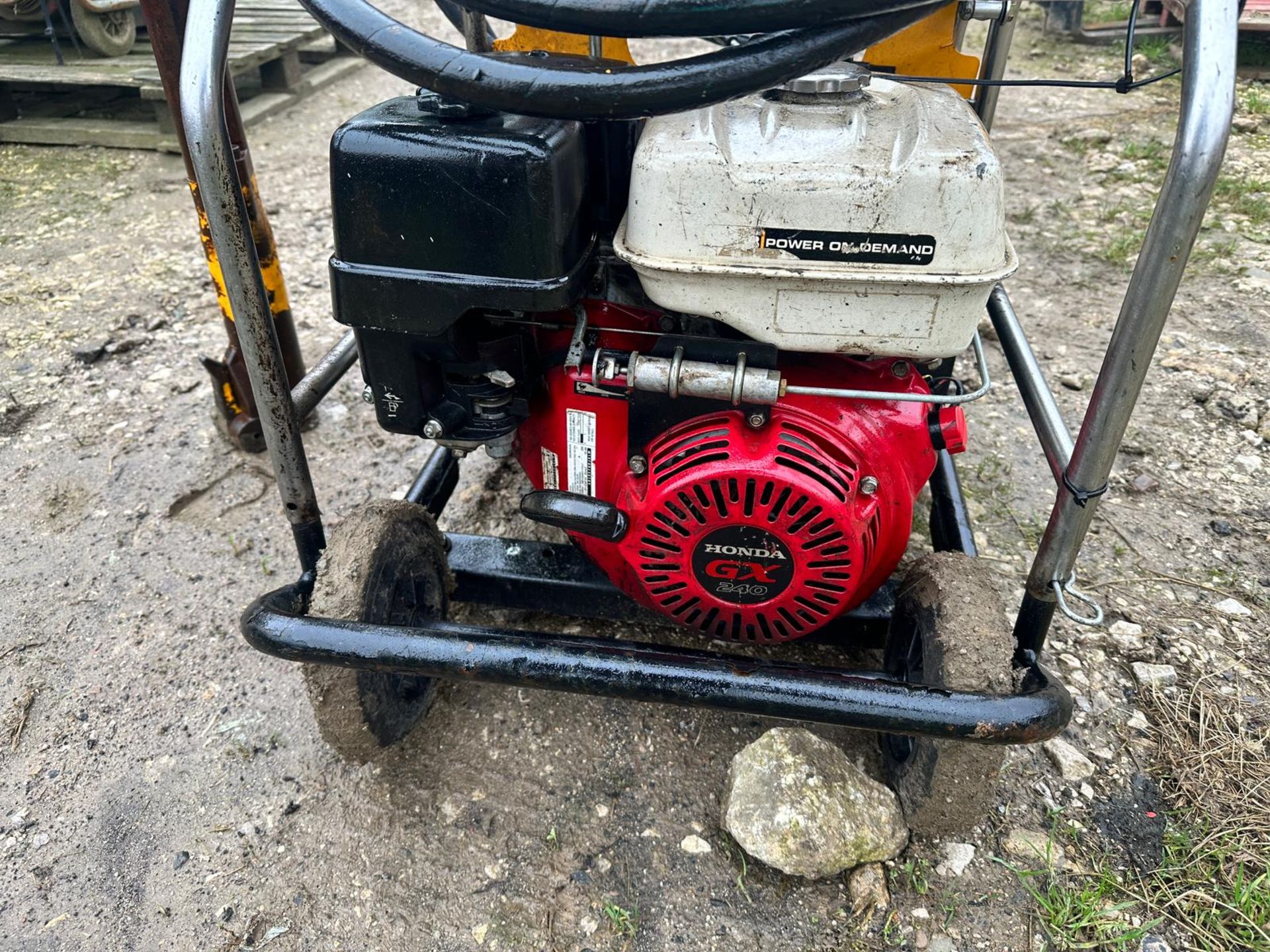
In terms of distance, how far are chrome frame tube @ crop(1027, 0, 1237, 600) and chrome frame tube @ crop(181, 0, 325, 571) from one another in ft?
3.71

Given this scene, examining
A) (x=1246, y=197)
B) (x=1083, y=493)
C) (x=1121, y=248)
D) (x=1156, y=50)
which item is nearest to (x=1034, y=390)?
(x=1083, y=493)

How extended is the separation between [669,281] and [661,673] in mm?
538

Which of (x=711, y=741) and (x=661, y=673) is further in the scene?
(x=711, y=741)

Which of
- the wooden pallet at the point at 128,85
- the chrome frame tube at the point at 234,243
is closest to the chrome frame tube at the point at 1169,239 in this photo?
the chrome frame tube at the point at 234,243

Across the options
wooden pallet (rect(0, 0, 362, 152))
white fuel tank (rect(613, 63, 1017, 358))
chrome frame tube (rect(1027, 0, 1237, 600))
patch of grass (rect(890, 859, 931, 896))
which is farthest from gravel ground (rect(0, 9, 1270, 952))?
wooden pallet (rect(0, 0, 362, 152))

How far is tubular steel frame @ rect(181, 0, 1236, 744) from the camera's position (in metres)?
1.00

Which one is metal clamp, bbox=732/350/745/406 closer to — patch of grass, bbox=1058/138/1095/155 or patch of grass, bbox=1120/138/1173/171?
patch of grass, bbox=1120/138/1173/171

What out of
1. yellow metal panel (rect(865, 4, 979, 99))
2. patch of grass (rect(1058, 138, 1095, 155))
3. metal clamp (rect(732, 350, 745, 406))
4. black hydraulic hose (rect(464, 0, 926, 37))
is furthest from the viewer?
patch of grass (rect(1058, 138, 1095, 155))

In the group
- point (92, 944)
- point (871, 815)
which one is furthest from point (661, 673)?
point (92, 944)

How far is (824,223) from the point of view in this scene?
1.13 meters

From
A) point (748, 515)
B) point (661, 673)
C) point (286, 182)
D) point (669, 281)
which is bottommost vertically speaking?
point (286, 182)

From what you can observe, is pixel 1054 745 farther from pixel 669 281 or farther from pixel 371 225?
pixel 371 225

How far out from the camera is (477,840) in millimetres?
1520

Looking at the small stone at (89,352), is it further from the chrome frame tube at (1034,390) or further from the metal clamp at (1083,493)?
the metal clamp at (1083,493)
